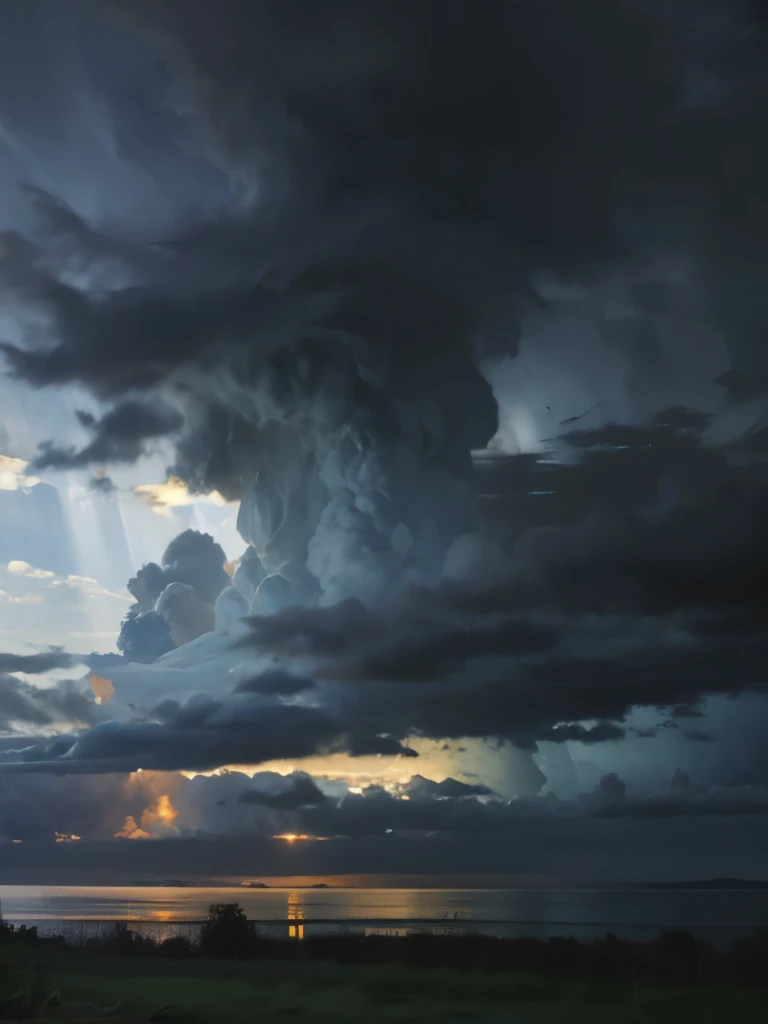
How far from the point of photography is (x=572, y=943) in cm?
6228

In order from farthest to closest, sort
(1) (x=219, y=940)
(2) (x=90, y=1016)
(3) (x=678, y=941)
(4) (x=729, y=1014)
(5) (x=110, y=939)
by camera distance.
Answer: (5) (x=110, y=939) → (1) (x=219, y=940) → (3) (x=678, y=941) → (4) (x=729, y=1014) → (2) (x=90, y=1016)

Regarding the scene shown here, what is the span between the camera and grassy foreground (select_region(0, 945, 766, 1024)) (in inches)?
1756

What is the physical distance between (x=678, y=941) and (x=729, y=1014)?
1429cm

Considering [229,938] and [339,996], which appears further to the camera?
[229,938]

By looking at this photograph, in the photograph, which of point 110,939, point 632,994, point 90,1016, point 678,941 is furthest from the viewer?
point 110,939

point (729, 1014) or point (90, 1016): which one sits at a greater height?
point (90, 1016)

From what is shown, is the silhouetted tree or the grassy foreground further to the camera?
the silhouetted tree

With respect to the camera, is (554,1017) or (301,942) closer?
(554,1017)

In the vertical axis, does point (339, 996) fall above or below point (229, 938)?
below

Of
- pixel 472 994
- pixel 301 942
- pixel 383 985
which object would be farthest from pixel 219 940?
pixel 472 994

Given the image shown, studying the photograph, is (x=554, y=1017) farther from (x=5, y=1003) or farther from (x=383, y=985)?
(x=5, y=1003)

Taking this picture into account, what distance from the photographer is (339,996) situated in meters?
50.1

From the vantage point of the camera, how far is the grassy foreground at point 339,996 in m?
44.6

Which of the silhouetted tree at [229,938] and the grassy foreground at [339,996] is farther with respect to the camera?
the silhouetted tree at [229,938]
